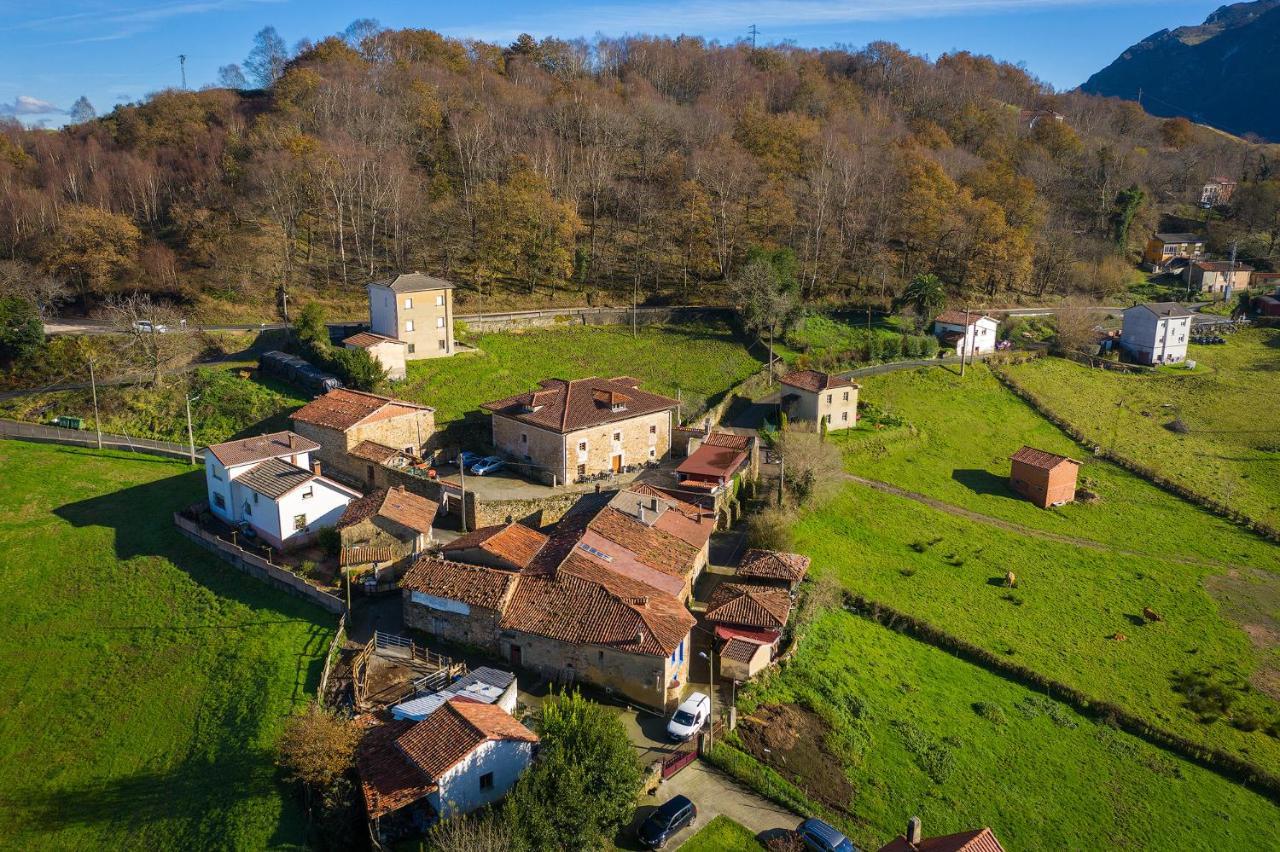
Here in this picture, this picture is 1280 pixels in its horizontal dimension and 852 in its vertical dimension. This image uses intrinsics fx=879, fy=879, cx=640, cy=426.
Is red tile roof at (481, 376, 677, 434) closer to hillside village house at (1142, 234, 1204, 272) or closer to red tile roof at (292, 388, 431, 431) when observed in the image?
red tile roof at (292, 388, 431, 431)

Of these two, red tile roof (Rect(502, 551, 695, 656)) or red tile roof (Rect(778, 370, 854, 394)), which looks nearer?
red tile roof (Rect(502, 551, 695, 656))

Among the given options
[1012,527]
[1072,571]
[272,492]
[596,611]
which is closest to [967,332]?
[1012,527]

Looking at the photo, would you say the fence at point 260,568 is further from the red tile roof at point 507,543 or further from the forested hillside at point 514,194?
the forested hillside at point 514,194

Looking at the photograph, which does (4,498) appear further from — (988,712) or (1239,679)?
(1239,679)

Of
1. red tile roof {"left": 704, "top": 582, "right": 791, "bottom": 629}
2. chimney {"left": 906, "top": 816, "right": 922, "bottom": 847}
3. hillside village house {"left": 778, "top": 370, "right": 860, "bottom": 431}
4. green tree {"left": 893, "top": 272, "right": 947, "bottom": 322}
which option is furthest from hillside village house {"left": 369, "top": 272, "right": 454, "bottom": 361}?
chimney {"left": 906, "top": 816, "right": 922, "bottom": 847}

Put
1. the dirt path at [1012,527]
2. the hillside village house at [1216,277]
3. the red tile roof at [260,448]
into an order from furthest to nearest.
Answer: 1. the hillside village house at [1216,277]
2. the dirt path at [1012,527]
3. the red tile roof at [260,448]

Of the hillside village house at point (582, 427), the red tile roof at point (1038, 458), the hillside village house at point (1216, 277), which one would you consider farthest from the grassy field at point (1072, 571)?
the hillside village house at point (1216, 277)
